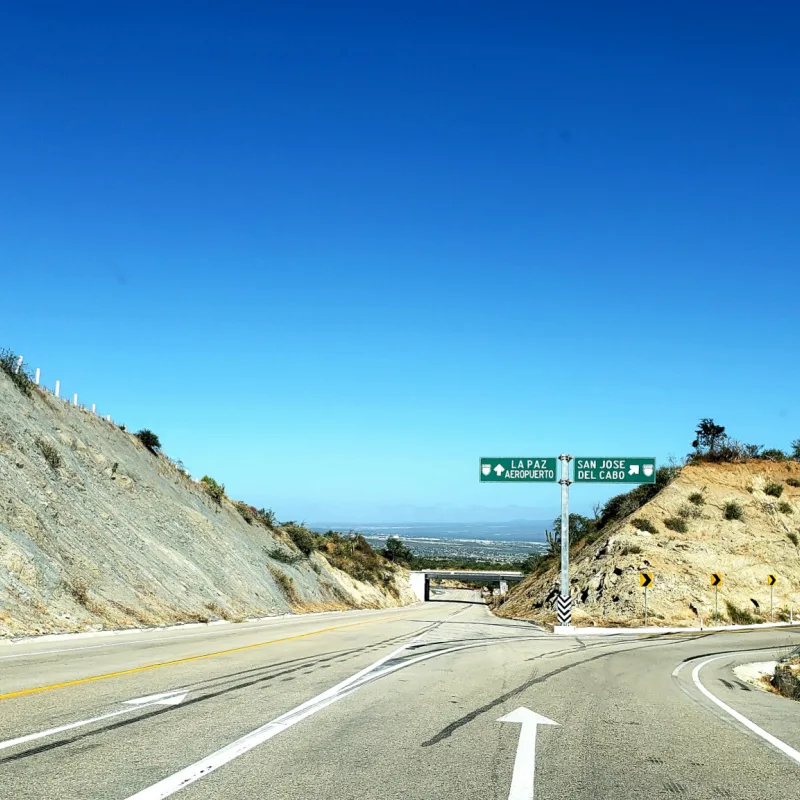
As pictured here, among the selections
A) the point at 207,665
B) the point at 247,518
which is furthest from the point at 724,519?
the point at 207,665

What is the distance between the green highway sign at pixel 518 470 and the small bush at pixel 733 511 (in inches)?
767

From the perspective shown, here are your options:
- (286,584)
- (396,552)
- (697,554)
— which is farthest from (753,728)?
(396,552)

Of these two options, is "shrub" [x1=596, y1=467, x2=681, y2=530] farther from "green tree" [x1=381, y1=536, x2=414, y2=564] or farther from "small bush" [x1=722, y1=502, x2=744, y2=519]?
"green tree" [x1=381, y1=536, x2=414, y2=564]

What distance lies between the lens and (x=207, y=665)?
14531mm

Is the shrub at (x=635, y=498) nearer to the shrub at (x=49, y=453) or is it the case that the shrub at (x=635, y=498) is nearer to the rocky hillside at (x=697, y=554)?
the rocky hillside at (x=697, y=554)

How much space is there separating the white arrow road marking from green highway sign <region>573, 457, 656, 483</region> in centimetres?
3043

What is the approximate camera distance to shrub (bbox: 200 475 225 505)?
178 feet

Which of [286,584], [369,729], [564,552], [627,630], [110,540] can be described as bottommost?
[627,630]

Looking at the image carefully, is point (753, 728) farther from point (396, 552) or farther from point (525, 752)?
point (396, 552)

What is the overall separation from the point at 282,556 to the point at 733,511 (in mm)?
31204

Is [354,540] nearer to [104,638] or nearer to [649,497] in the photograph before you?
[649,497]

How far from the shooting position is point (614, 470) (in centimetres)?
3856

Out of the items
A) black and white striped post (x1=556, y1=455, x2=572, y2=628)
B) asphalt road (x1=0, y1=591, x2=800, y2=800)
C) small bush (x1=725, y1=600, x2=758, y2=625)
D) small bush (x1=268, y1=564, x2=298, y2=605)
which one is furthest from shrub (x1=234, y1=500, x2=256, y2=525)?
asphalt road (x1=0, y1=591, x2=800, y2=800)

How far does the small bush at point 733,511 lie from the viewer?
2041 inches
